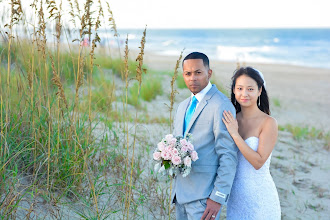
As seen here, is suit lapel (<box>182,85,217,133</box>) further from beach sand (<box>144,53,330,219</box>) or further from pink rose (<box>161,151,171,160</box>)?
beach sand (<box>144,53,330,219</box>)

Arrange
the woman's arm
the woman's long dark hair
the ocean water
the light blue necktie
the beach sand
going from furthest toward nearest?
the ocean water → the beach sand → the woman's long dark hair → the light blue necktie → the woman's arm

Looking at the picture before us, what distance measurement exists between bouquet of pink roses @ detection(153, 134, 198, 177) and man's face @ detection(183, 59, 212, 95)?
38 centimetres

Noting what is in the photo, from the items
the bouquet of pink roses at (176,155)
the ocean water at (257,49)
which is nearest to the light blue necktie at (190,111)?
the bouquet of pink roses at (176,155)

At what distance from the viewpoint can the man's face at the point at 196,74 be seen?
243 centimetres

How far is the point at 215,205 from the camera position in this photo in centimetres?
226

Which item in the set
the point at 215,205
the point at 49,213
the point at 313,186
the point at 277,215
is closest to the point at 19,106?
the point at 49,213

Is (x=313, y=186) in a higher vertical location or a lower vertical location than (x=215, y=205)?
lower

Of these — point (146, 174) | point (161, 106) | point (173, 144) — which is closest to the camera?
point (173, 144)

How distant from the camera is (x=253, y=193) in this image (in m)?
2.61

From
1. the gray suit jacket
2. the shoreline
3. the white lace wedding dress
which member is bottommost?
the shoreline

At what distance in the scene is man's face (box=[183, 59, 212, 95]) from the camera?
2.43m

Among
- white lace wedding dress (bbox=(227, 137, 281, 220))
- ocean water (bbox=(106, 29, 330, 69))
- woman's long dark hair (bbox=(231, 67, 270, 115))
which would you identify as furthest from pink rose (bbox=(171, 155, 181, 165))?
ocean water (bbox=(106, 29, 330, 69))

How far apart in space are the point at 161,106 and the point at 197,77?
211 inches

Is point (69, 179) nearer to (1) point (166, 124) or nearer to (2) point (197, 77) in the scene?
(2) point (197, 77)
